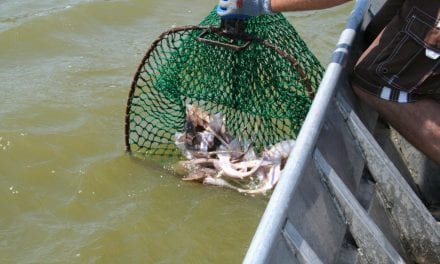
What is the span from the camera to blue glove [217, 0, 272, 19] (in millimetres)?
3742

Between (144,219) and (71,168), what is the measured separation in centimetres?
107

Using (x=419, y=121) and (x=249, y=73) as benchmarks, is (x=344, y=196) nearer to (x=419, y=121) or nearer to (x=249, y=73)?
(x=419, y=121)

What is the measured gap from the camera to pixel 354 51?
3.87 m

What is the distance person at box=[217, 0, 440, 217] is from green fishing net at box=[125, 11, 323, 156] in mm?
726

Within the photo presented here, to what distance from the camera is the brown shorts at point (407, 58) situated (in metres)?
3.29

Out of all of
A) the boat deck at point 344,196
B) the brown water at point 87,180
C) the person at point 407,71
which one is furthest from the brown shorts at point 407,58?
the brown water at point 87,180

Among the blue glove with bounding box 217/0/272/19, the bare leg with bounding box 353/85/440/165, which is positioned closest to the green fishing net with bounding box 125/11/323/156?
the blue glove with bounding box 217/0/272/19

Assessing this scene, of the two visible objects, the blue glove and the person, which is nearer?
the person

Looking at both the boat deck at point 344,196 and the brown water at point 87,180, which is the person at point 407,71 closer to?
the boat deck at point 344,196

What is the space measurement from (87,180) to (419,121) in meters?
3.11

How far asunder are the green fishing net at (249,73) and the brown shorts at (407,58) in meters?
0.75

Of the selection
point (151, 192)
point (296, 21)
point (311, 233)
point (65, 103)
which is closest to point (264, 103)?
point (151, 192)

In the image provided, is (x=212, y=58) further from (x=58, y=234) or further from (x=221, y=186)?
(x=58, y=234)

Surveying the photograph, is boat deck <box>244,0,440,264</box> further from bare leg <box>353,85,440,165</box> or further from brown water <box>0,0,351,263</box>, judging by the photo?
brown water <box>0,0,351,263</box>
